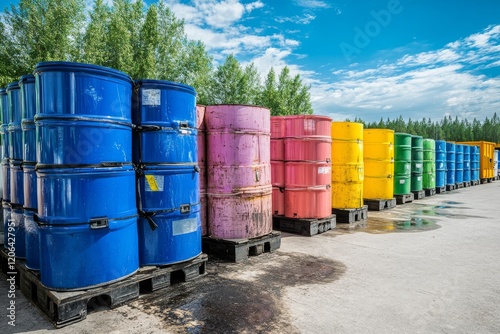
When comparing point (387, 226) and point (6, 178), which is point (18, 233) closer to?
point (6, 178)

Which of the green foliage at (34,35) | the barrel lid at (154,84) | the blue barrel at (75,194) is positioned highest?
the green foliage at (34,35)

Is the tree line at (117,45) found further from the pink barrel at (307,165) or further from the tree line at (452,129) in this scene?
the tree line at (452,129)

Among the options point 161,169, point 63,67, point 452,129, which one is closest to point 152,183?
point 161,169

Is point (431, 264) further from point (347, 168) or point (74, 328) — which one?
point (74, 328)

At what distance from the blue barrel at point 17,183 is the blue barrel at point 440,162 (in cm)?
1579

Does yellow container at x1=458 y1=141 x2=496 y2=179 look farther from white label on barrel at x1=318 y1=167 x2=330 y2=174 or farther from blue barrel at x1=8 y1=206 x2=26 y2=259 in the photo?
blue barrel at x1=8 y1=206 x2=26 y2=259

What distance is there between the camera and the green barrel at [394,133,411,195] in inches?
428

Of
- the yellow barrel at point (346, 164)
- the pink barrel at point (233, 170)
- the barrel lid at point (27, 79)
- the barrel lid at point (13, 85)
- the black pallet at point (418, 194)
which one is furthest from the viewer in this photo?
the black pallet at point (418, 194)

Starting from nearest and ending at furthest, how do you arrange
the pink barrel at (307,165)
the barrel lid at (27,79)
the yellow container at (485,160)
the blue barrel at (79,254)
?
the blue barrel at (79,254)
the barrel lid at (27,79)
the pink barrel at (307,165)
the yellow container at (485,160)

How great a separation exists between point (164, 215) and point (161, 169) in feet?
1.91

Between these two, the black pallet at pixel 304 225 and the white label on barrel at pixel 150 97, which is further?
the black pallet at pixel 304 225

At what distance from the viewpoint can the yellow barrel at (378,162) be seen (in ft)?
31.8

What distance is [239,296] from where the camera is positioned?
3.67 meters

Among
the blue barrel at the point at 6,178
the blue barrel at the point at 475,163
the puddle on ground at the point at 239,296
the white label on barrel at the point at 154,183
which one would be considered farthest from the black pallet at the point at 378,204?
the blue barrel at the point at 475,163
